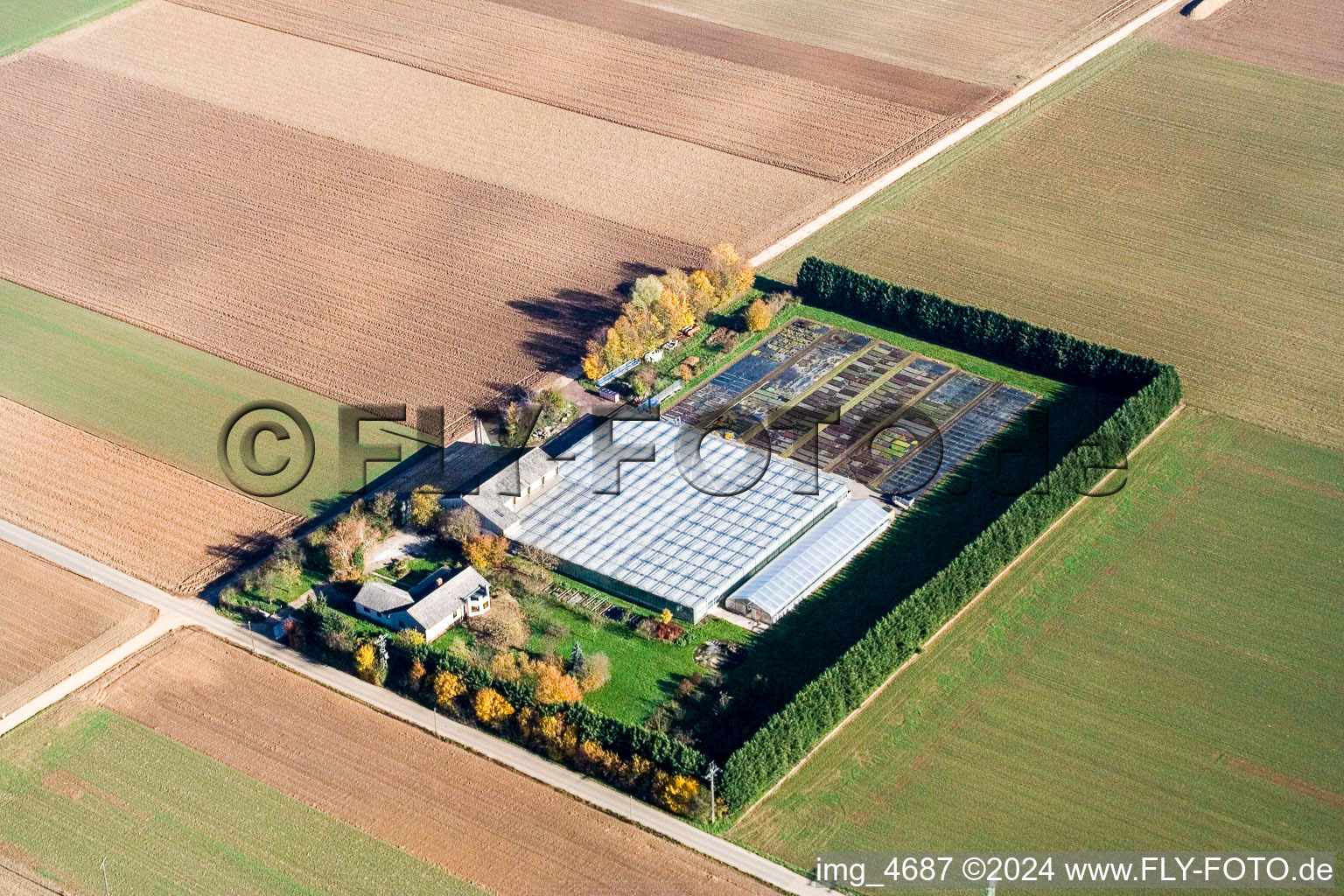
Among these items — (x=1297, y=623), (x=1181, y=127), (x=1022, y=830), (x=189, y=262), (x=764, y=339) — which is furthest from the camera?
(x=1181, y=127)

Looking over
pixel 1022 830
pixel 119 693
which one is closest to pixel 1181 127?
pixel 1022 830

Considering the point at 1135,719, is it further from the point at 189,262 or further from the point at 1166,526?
the point at 189,262

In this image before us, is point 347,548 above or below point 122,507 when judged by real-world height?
above

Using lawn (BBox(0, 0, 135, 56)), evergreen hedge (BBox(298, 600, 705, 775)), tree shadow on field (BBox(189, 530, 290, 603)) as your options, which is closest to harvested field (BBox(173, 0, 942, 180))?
lawn (BBox(0, 0, 135, 56))

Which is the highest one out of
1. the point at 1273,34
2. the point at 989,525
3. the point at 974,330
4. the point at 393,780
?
the point at 1273,34

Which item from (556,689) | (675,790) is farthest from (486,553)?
(675,790)

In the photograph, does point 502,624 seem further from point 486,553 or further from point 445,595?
point 486,553
